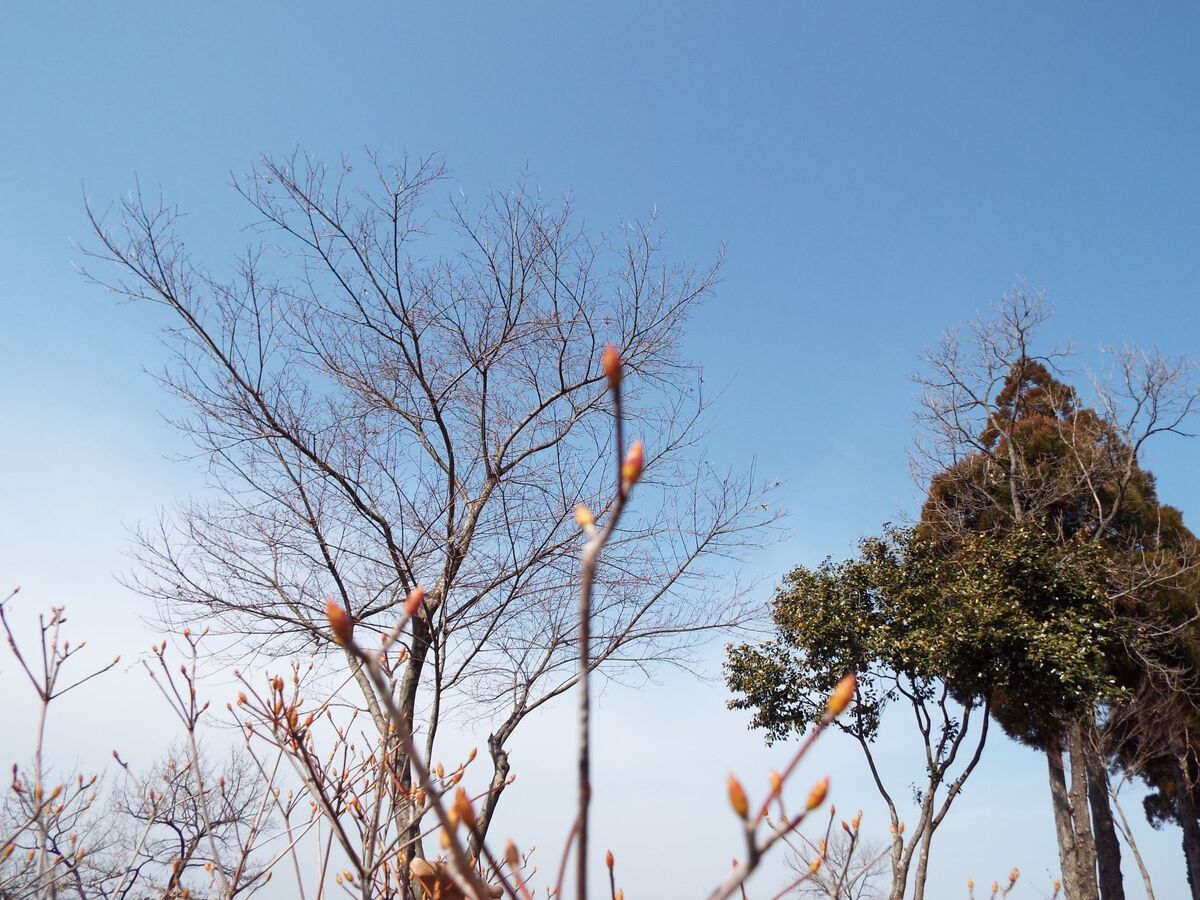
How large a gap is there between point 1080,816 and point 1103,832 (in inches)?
82.6

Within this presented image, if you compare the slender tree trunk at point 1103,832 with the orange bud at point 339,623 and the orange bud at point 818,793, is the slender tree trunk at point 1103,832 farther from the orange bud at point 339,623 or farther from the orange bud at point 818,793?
the orange bud at point 339,623

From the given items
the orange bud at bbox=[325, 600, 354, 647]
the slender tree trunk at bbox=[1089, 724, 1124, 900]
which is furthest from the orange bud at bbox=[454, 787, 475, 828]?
the slender tree trunk at bbox=[1089, 724, 1124, 900]

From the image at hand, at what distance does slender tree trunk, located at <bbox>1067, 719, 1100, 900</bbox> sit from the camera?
32.2ft

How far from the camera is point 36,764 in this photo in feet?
5.76

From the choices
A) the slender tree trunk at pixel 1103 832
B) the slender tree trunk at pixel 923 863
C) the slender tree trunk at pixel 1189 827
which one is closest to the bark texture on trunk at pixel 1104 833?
the slender tree trunk at pixel 1103 832

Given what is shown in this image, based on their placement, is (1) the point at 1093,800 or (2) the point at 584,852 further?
(1) the point at 1093,800

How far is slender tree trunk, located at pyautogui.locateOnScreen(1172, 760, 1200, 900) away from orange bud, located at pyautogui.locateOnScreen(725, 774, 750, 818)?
50.4 ft

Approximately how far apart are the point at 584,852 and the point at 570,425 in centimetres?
662

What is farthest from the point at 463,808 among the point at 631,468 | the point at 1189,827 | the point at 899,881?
the point at 1189,827

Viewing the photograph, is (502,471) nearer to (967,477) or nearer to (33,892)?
(33,892)

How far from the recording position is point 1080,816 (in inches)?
394

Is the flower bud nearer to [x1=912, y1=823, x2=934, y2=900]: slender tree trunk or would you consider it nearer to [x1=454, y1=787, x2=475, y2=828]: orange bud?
[x1=454, y1=787, x2=475, y2=828]: orange bud

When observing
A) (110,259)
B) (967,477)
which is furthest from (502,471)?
(967,477)

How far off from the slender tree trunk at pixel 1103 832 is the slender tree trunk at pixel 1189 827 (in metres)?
1.52
